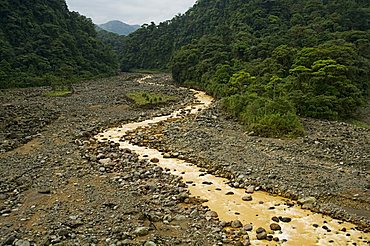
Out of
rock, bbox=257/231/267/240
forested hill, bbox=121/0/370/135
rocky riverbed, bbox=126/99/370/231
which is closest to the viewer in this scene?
rock, bbox=257/231/267/240

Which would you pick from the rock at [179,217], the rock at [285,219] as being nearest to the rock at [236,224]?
A: the rock at [285,219]

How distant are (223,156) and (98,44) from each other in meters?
81.6

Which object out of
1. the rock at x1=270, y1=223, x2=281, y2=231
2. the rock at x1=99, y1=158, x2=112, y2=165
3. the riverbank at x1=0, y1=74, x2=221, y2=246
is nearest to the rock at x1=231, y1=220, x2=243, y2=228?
the riverbank at x1=0, y1=74, x2=221, y2=246

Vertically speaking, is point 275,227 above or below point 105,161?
above

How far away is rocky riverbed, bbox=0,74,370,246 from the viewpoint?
13164 mm

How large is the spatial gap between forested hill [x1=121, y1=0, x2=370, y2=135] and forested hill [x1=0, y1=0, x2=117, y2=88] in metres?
23.5

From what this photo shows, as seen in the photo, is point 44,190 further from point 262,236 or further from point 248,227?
point 262,236

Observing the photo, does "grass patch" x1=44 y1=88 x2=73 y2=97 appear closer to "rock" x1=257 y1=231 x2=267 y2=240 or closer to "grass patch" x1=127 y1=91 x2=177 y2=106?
"grass patch" x1=127 y1=91 x2=177 y2=106

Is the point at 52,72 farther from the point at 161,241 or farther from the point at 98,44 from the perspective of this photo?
the point at 161,241

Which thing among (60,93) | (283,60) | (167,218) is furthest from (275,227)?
(60,93)

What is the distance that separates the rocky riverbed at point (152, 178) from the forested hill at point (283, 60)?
2.51 meters

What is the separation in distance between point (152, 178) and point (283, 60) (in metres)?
27.8

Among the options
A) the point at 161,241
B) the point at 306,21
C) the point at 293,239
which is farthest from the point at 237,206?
the point at 306,21

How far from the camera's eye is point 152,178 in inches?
738
